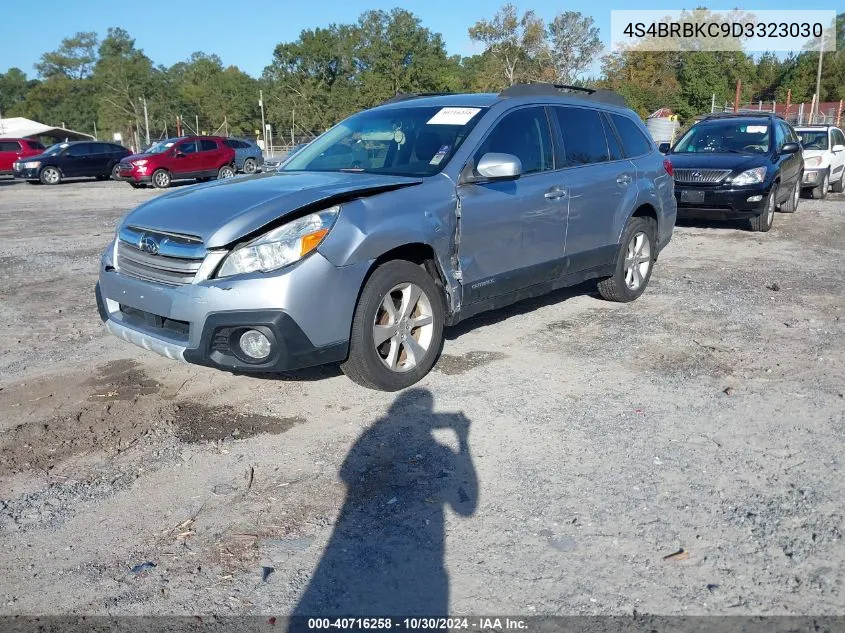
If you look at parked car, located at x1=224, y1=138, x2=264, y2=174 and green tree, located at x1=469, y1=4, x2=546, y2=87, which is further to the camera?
green tree, located at x1=469, y1=4, x2=546, y2=87

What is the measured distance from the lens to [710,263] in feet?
29.9

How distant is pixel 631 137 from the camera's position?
274 inches

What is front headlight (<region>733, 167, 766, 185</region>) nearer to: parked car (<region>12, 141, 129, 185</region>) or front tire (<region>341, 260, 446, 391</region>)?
front tire (<region>341, 260, 446, 391</region>)

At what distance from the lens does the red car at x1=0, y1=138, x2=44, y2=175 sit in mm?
28016

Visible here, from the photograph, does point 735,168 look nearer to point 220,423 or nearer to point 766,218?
point 766,218

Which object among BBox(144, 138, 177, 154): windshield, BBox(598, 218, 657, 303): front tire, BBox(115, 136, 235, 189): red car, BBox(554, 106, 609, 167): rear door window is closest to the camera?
BBox(554, 106, 609, 167): rear door window

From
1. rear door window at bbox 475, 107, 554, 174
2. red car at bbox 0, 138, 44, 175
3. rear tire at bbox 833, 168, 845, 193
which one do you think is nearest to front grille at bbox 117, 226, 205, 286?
rear door window at bbox 475, 107, 554, 174

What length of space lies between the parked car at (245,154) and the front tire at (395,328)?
23.0 m

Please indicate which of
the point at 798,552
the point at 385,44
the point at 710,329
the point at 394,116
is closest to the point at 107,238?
the point at 394,116

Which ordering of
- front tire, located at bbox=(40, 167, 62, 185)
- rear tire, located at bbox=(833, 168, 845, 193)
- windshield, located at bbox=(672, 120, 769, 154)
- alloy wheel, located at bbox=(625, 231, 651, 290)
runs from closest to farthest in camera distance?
alloy wheel, located at bbox=(625, 231, 651, 290) < windshield, located at bbox=(672, 120, 769, 154) < rear tire, located at bbox=(833, 168, 845, 193) < front tire, located at bbox=(40, 167, 62, 185)

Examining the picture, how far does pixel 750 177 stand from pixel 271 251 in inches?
363

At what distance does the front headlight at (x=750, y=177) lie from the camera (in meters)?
11.1

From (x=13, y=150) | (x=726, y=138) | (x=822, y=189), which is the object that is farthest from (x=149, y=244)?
(x=13, y=150)

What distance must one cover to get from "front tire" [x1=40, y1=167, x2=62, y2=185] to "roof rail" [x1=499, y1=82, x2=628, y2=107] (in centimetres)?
2403
